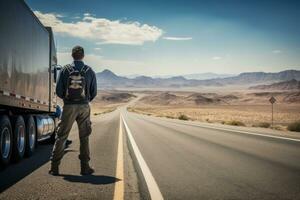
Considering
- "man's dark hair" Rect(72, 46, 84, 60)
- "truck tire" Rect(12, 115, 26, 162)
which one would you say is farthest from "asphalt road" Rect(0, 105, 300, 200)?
"man's dark hair" Rect(72, 46, 84, 60)

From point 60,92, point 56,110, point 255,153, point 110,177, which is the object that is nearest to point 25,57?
point 60,92

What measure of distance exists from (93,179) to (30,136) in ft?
13.4

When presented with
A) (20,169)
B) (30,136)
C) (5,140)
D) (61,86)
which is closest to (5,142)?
(5,140)

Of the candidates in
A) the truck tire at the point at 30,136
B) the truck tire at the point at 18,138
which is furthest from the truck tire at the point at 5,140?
the truck tire at the point at 30,136

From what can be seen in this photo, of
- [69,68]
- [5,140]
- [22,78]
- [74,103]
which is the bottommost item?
[5,140]

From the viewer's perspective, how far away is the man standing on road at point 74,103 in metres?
8.02

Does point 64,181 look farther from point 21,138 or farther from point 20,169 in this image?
point 21,138

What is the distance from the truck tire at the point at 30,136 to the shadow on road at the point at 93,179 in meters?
3.09

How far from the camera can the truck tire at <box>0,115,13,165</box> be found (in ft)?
27.3

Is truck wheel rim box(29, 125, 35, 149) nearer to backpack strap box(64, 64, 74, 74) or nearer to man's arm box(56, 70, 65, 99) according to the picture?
man's arm box(56, 70, 65, 99)

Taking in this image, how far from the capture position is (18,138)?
9.72m

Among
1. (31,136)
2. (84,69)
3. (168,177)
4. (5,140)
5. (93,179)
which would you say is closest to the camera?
(93,179)

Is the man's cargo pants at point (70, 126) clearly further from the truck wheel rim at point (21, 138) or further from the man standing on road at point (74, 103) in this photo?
the truck wheel rim at point (21, 138)

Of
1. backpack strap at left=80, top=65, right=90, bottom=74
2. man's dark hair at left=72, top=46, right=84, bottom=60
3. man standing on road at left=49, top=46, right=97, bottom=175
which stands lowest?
man standing on road at left=49, top=46, right=97, bottom=175
